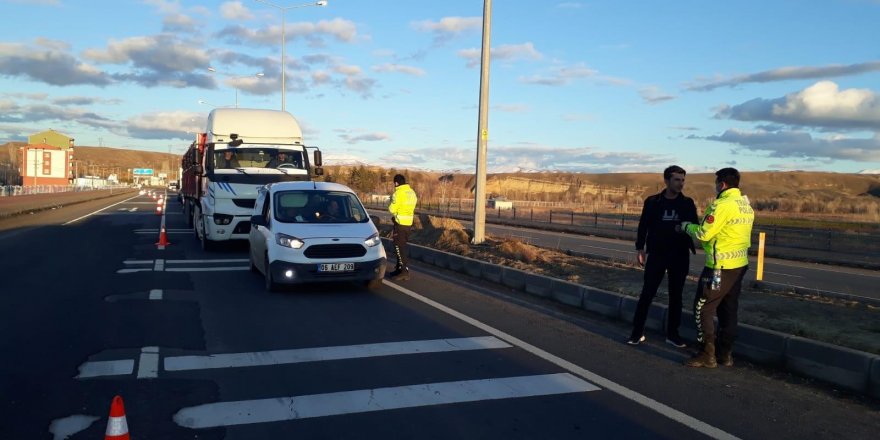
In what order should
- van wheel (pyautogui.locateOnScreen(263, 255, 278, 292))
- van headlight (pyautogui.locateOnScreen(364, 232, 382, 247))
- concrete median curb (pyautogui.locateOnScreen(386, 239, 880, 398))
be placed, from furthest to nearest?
van headlight (pyautogui.locateOnScreen(364, 232, 382, 247)) → van wheel (pyautogui.locateOnScreen(263, 255, 278, 292)) → concrete median curb (pyautogui.locateOnScreen(386, 239, 880, 398))

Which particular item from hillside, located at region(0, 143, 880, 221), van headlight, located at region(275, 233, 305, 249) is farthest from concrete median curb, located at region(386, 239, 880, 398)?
hillside, located at region(0, 143, 880, 221)

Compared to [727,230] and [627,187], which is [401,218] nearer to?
[727,230]

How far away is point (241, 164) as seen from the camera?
17.4 meters

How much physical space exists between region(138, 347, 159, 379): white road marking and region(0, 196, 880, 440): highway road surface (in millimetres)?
20

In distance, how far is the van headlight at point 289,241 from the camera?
10.7 m

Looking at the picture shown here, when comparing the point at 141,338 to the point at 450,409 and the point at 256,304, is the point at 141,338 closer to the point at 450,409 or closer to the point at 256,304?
the point at 256,304

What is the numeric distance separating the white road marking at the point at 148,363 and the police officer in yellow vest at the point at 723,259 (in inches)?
204

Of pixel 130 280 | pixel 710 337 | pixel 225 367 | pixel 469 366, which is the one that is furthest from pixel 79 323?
pixel 710 337

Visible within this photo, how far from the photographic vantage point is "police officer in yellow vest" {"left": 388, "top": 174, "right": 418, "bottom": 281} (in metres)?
12.5

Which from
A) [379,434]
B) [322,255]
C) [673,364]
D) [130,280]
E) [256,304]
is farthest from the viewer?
[130,280]

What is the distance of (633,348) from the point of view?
7.73 meters

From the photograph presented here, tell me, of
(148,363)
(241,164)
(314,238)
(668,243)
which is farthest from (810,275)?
(148,363)

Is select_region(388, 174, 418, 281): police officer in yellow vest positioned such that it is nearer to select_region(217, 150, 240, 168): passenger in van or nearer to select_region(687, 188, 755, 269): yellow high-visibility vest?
select_region(217, 150, 240, 168): passenger in van

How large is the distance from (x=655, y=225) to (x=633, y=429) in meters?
3.09
